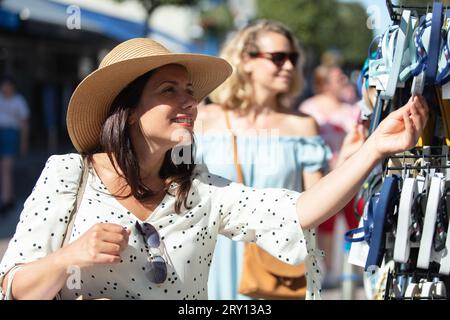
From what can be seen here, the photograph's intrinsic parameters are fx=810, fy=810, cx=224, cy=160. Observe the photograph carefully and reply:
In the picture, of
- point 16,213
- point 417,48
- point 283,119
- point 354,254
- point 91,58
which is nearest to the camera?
point 417,48

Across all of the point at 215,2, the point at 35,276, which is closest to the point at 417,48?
the point at 35,276

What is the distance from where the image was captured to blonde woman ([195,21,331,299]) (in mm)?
4074

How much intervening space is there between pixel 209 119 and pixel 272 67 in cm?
45

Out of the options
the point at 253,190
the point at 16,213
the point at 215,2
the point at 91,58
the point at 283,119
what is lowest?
the point at 16,213

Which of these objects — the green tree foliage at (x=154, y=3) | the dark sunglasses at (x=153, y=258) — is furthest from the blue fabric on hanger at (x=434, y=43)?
the green tree foliage at (x=154, y=3)

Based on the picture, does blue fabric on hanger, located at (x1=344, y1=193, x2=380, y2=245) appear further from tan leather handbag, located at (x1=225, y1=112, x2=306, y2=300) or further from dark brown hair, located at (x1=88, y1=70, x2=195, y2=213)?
tan leather handbag, located at (x1=225, y1=112, x2=306, y2=300)

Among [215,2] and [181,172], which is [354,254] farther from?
[215,2]

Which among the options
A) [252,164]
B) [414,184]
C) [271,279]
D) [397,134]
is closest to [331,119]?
[252,164]

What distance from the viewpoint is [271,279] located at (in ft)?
12.8

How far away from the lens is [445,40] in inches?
94.7

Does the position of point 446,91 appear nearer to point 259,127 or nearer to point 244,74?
point 259,127

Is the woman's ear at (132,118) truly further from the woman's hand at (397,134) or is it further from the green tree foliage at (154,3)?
the green tree foliage at (154,3)
